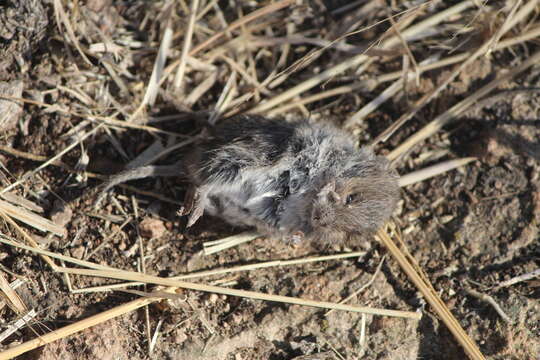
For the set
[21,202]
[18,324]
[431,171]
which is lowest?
[18,324]

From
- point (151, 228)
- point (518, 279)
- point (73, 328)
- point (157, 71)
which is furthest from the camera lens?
point (157, 71)

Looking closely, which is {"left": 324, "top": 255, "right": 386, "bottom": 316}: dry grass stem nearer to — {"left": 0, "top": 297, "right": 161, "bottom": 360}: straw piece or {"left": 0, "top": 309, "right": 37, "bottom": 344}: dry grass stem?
{"left": 0, "top": 297, "right": 161, "bottom": 360}: straw piece

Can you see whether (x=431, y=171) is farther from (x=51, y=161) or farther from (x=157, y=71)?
(x=51, y=161)

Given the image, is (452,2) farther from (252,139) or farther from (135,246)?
(135,246)

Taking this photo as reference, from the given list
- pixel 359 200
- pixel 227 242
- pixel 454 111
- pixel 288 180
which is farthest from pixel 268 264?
pixel 454 111

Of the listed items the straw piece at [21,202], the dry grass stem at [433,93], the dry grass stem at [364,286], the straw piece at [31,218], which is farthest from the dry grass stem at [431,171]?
the straw piece at [21,202]

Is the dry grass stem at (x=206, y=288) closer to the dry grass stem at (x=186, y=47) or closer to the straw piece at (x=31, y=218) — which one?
the straw piece at (x=31, y=218)

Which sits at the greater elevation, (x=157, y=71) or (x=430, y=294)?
(x=157, y=71)

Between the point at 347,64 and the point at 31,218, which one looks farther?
the point at 347,64
